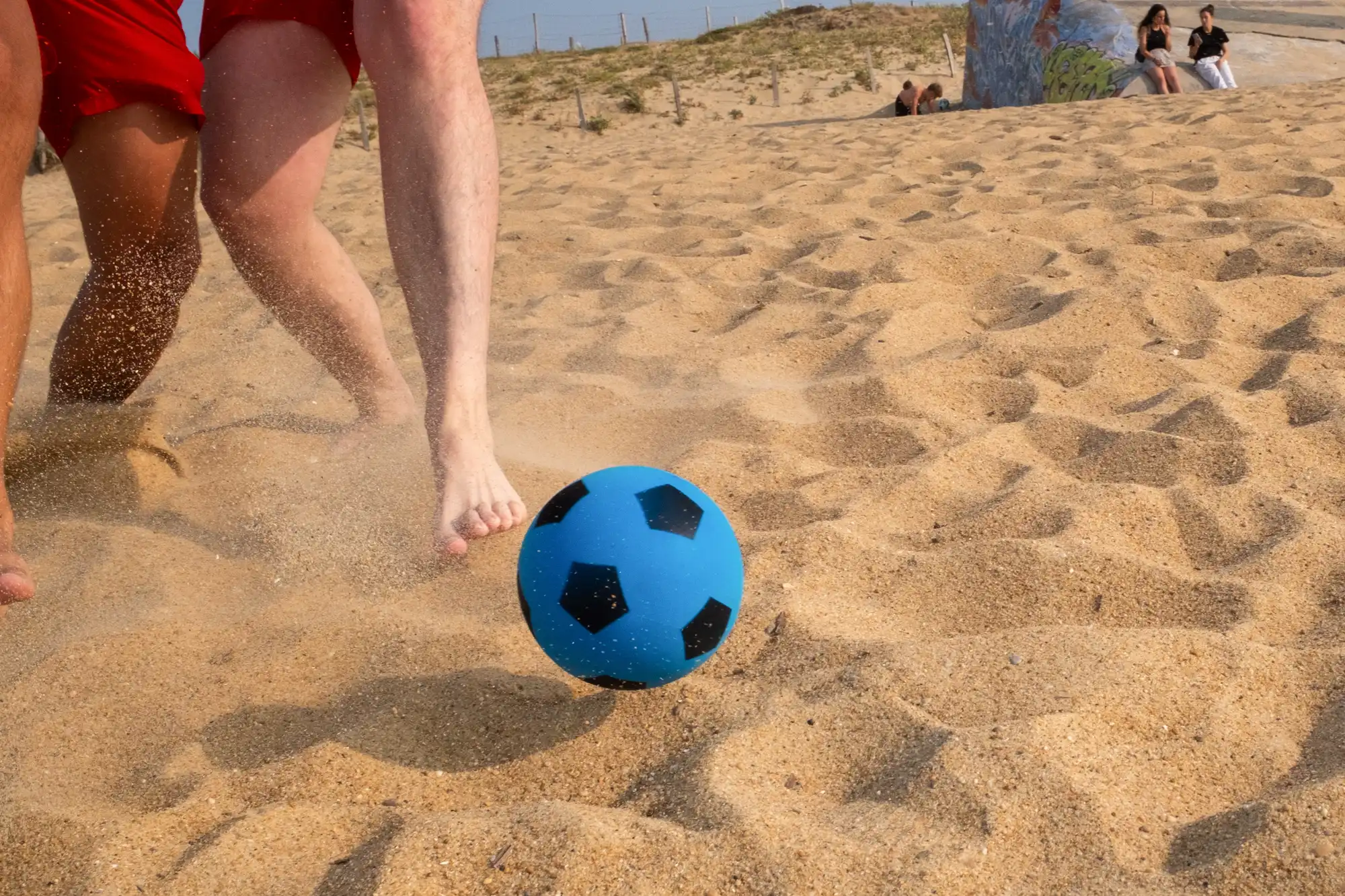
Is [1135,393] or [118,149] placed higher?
[118,149]

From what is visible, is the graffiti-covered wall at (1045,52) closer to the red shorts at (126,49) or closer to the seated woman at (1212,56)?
the seated woman at (1212,56)

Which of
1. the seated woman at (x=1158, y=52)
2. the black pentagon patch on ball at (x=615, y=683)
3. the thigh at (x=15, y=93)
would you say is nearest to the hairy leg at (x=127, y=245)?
the thigh at (x=15, y=93)

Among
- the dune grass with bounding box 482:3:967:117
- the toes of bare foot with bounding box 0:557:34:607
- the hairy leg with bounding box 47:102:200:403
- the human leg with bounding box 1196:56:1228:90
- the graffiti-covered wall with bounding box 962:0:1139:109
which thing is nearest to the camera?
the toes of bare foot with bounding box 0:557:34:607

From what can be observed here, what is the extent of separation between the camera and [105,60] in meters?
2.08

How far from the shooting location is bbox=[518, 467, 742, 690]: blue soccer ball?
144cm

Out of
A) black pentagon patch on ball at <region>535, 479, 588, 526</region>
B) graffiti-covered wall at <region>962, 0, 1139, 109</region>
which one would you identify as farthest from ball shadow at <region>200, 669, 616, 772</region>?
graffiti-covered wall at <region>962, 0, 1139, 109</region>

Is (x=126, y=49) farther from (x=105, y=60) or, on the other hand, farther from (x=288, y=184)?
(x=288, y=184)

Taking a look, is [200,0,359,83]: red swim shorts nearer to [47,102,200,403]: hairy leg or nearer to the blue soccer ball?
[47,102,200,403]: hairy leg

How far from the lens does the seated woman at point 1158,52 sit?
9.77 metres

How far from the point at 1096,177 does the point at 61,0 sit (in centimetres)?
394

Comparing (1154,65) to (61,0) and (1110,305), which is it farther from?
(61,0)

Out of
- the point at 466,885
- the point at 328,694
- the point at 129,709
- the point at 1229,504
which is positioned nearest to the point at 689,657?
the point at 466,885

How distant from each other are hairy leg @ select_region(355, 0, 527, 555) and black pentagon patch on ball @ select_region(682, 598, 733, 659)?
50 centimetres

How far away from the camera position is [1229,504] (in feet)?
6.45
